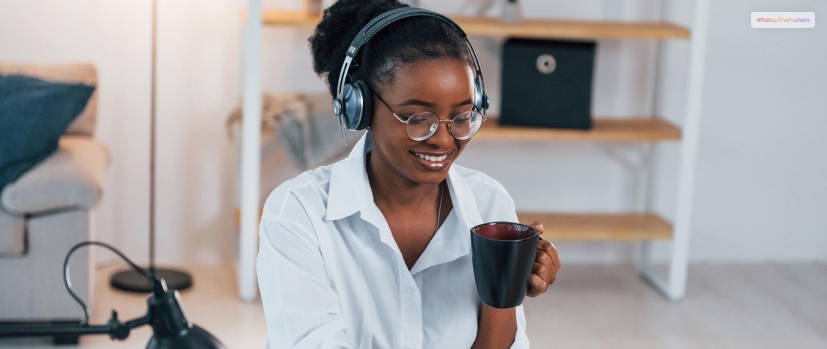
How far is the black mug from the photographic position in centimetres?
99

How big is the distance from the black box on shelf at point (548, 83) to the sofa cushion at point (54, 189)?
49.5 inches

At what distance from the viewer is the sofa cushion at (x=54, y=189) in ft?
8.45

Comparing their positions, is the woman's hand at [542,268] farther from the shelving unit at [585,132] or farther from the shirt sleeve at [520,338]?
the shelving unit at [585,132]

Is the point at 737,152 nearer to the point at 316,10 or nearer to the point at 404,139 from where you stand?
the point at 316,10

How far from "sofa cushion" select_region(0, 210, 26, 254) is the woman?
1.56 meters

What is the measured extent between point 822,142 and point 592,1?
994 mm

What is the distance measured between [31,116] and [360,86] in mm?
1764

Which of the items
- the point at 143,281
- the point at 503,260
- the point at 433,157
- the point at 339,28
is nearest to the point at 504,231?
the point at 503,260

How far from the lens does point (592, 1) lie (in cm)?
342

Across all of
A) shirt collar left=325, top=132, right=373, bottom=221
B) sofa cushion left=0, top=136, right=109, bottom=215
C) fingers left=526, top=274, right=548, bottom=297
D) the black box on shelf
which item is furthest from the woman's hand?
the black box on shelf

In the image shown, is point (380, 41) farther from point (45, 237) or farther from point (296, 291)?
point (45, 237)

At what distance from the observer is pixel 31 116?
8.85ft

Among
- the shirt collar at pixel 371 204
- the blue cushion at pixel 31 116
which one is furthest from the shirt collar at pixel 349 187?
the blue cushion at pixel 31 116

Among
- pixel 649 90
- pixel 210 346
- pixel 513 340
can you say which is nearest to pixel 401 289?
pixel 513 340
